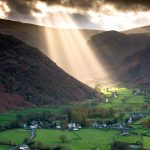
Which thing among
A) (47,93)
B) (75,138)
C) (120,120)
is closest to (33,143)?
(75,138)

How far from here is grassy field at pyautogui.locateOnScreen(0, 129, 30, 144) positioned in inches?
3460

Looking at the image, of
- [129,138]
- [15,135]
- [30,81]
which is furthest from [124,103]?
[15,135]

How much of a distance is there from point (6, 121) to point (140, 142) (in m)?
39.4

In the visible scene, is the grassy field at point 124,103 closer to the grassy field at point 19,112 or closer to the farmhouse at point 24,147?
the grassy field at point 19,112

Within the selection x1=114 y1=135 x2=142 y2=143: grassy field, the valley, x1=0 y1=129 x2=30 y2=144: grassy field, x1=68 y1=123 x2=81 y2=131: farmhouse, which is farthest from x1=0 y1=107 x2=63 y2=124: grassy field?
x1=114 y1=135 x2=142 y2=143: grassy field

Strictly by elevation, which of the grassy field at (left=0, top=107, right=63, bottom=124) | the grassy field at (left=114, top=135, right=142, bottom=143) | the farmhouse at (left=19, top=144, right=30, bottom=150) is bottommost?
the farmhouse at (left=19, top=144, right=30, bottom=150)

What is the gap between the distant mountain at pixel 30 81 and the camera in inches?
5522

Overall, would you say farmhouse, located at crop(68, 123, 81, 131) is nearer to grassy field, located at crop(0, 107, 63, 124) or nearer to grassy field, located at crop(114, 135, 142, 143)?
grassy field, located at crop(114, 135, 142, 143)

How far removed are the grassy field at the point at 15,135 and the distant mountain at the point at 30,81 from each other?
31.6 metres

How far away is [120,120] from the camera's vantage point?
111 meters

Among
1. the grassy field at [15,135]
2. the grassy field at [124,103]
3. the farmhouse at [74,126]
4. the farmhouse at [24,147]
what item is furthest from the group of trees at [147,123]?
the farmhouse at [24,147]

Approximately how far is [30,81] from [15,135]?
60776mm

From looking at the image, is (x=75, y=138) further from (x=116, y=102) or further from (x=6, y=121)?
(x=116, y=102)

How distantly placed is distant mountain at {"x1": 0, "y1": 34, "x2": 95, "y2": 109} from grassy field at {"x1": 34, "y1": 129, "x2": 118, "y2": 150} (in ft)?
125
